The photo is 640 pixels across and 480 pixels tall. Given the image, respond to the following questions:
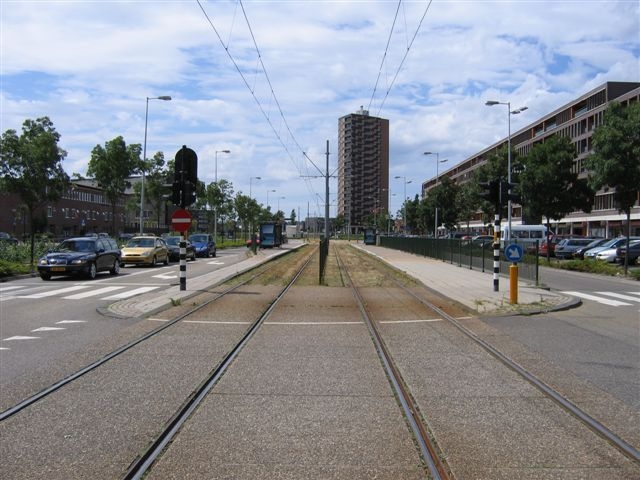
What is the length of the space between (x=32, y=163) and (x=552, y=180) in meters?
27.9

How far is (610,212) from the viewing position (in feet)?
248

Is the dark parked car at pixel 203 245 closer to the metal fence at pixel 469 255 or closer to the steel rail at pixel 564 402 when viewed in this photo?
the metal fence at pixel 469 255

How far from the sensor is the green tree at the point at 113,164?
43.1 metres

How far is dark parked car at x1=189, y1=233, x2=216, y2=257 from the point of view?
42844 millimetres

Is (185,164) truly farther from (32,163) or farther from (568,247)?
(568,247)

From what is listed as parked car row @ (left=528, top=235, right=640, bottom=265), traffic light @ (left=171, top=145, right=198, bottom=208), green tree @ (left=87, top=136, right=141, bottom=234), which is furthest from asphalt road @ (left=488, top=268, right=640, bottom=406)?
green tree @ (left=87, top=136, right=141, bottom=234)

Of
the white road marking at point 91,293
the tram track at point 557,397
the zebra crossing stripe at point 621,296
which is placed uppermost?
the tram track at point 557,397

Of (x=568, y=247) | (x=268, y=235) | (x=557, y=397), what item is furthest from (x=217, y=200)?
(x=557, y=397)

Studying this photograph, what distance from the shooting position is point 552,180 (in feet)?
123

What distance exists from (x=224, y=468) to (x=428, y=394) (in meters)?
2.79

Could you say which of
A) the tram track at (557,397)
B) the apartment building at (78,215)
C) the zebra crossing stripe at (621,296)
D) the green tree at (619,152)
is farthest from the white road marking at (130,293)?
the apartment building at (78,215)

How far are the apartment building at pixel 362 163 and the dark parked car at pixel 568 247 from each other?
23.1 meters

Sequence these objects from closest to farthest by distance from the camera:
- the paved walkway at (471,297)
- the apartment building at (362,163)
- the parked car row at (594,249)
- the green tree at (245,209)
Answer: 1. the paved walkway at (471,297)
2. the parked car row at (594,249)
3. the apartment building at (362,163)
4. the green tree at (245,209)

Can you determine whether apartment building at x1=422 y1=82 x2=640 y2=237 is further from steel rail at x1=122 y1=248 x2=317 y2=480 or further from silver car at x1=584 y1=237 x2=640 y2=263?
steel rail at x1=122 y1=248 x2=317 y2=480
